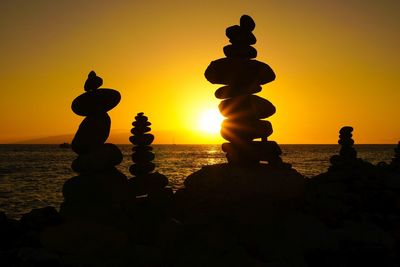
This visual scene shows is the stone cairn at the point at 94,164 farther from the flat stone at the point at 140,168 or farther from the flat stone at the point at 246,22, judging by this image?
the flat stone at the point at 140,168

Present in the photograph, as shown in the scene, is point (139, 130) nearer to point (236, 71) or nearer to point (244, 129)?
point (244, 129)

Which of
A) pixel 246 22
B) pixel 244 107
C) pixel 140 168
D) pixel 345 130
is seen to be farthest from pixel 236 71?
pixel 345 130

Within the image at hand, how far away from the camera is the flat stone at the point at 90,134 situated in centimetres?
1341

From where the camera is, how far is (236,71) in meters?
14.8

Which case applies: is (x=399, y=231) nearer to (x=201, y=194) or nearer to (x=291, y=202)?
(x=291, y=202)

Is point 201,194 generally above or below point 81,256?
above

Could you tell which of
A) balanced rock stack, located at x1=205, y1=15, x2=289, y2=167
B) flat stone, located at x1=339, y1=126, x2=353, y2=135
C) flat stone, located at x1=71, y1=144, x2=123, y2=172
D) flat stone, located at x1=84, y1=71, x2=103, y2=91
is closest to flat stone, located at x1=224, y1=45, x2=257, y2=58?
balanced rock stack, located at x1=205, y1=15, x2=289, y2=167

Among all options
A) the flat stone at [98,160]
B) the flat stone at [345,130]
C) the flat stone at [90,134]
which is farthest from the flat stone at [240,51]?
the flat stone at [345,130]

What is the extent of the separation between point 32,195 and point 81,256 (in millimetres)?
32179

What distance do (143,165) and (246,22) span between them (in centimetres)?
1121

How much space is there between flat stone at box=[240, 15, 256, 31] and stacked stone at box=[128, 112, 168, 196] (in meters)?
10.1

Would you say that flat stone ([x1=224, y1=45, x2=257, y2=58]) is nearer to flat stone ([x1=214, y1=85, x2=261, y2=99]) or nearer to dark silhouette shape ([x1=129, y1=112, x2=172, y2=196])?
flat stone ([x1=214, y1=85, x2=261, y2=99])

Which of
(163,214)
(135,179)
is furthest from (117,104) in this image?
(135,179)

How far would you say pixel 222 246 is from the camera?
12789mm
